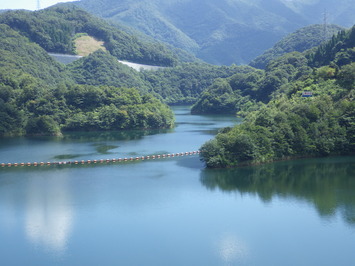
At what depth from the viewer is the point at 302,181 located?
3195 centimetres

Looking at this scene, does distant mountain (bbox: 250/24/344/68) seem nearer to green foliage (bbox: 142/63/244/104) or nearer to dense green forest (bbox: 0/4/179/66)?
green foliage (bbox: 142/63/244/104)

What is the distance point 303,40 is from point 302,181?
319 feet

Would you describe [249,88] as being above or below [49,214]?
above

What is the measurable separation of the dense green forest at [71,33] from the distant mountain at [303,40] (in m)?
26.2

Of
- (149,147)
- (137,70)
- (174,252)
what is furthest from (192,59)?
(174,252)

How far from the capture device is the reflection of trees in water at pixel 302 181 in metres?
27.5

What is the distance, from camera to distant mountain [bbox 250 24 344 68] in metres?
120

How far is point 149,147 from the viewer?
147ft

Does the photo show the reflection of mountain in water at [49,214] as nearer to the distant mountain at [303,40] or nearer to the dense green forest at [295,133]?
the dense green forest at [295,133]

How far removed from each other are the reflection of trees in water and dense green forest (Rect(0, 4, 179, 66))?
73468 mm

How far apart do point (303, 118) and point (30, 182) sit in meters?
19.8

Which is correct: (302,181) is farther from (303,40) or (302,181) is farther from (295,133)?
(303,40)

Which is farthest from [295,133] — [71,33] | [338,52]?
[71,33]

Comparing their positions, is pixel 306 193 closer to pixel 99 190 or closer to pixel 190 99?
pixel 99 190
